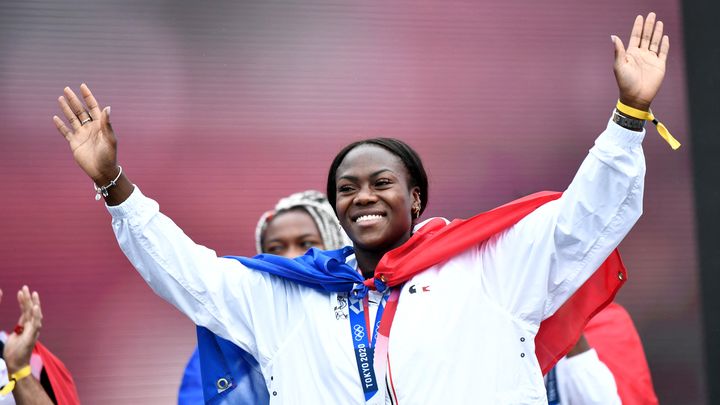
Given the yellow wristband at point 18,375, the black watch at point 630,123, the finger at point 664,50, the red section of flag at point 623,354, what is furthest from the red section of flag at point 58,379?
the finger at point 664,50

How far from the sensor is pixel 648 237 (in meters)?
5.29

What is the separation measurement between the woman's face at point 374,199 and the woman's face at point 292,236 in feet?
3.83

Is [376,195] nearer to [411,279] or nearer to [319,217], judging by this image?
[411,279]

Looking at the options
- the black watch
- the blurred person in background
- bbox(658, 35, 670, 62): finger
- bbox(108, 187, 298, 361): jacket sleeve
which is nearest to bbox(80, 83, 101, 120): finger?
bbox(108, 187, 298, 361): jacket sleeve

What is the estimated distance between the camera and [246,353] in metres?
3.04

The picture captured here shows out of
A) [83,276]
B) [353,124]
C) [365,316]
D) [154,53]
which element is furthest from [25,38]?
[365,316]

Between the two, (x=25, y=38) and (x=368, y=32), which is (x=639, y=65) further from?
(x=25, y=38)

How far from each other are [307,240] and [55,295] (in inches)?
52.1

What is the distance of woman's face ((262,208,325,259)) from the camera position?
4.23m

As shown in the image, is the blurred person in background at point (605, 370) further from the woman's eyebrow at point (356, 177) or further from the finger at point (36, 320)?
the finger at point (36, 320)

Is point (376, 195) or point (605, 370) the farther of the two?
point (605, 370)

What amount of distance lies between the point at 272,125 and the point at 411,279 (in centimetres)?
235

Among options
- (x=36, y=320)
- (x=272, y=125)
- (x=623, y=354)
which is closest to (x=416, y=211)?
(x=623, y=354)

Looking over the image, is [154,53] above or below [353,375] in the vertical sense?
above
